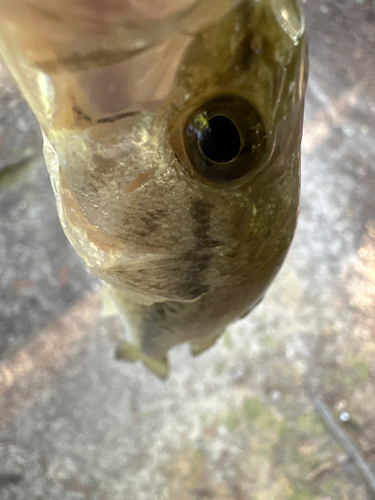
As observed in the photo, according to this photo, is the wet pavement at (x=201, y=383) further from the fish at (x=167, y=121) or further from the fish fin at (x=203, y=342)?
the fish at (x=167, y=121)

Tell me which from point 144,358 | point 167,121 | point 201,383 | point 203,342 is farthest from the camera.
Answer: point 201,383

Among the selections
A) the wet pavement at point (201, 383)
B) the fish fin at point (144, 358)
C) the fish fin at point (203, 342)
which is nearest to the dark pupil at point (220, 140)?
the fish fin at point (203, 342)

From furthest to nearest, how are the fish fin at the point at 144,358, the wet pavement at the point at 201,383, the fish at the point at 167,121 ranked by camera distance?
the wet pavement at the point at 201,383 → the fish fin at the point at 144,358 → the fish at the point at 167,121

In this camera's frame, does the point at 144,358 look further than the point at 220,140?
Yes

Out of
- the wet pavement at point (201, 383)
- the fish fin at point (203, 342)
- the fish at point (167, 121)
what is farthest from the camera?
the wet pavement at point (201, 383)

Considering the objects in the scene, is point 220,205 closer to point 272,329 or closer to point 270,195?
point 270,195

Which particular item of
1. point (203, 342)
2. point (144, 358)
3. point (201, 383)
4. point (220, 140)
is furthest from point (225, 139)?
point (201, 383)

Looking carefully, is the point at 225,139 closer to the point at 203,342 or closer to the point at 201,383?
the point at 203,342
